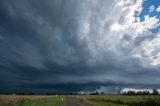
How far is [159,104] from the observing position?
61.1m

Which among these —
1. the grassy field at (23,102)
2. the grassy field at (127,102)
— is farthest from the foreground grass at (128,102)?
the grassy field at (23,102)

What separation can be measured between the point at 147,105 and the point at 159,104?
105 inches

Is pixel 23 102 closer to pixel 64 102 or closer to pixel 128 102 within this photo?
pixel 64 102

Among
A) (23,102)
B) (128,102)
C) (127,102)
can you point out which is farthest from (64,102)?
(127,102)

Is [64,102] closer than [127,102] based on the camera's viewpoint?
Yes

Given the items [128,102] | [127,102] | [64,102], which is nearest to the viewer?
[64,102]

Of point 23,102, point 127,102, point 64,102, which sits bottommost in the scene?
point 23,102

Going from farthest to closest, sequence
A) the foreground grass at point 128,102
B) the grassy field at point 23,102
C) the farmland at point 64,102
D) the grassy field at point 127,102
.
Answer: the foreground grass at point 128,102, the grassy field at point 127,102, the farmland at point 64,102, the grassy field at point 23,102

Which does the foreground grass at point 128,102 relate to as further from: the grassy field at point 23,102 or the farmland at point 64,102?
the grassy field at point 23,102

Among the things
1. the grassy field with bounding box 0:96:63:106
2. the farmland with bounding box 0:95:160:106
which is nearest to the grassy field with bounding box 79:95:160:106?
the farmland with bounding box 0:95:160:106

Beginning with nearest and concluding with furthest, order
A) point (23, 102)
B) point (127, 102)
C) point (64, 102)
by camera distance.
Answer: point (23, 102) → point (64, 102) → point (127, 102)

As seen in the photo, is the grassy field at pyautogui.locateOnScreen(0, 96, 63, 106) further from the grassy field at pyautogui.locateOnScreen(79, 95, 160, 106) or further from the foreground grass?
the foreground grass

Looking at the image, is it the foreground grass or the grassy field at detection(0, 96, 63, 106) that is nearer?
the grassy field at detection(0, 96, 63, 106)

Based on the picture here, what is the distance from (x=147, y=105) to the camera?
6244 centimetres
